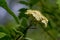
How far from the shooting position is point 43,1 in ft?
2.91

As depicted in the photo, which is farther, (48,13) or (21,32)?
(48,13)

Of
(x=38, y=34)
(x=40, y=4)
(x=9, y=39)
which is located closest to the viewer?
(x=9, y=39)

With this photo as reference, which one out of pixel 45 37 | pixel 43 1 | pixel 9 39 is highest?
pixel 43 1

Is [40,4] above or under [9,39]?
above

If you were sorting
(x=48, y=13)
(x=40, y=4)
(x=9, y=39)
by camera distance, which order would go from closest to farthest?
(x=9, y=39), (x=48, y=13), (x=40, y=4)

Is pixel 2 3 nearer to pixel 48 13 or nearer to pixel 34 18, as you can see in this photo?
pixel 34 18

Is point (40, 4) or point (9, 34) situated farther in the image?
point (40, 4)

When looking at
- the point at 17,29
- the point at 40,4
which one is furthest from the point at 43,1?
the point at 17,29

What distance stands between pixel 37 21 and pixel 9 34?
89 millimetres

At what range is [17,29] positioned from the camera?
54cm

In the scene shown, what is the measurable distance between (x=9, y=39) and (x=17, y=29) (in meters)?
0.06

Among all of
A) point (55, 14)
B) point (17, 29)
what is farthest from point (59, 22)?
point (17, 29)

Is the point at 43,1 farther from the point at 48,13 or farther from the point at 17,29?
the point at 17,29

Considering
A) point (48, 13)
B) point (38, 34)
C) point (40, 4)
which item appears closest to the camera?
point (48, 13)
